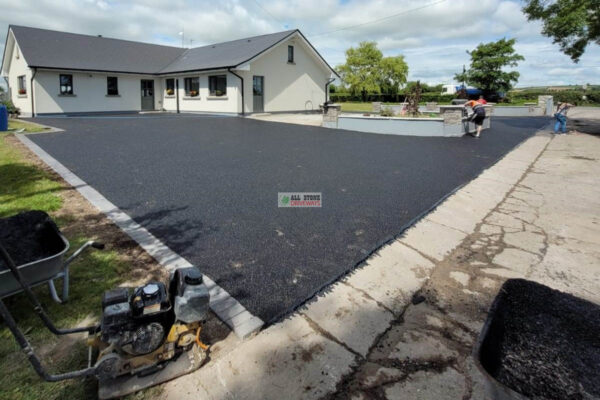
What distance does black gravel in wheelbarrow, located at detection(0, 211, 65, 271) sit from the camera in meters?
2.77

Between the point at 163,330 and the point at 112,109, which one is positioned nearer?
the point at 163,330

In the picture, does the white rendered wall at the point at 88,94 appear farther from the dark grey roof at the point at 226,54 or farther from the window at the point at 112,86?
the dark grey roof at the point at 226,54

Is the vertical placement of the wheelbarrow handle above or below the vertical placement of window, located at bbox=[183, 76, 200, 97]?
below

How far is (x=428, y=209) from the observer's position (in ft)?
17.6

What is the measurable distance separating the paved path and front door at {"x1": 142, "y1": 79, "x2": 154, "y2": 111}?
1025 inches

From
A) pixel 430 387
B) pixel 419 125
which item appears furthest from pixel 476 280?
pixel 419 125

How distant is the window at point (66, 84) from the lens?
22312 millimetres

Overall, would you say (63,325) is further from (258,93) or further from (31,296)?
(258,93)

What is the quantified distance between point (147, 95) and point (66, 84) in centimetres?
537

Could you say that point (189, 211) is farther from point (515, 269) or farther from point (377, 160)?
point (377, 160)

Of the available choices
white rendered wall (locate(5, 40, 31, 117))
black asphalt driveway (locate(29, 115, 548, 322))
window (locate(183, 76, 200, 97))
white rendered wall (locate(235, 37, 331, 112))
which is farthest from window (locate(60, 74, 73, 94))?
black asphalt driveway (locate(29, 115, 548, 322))

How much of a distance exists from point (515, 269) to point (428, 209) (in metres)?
1.76

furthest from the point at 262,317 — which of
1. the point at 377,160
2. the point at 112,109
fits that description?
the point at 112,109

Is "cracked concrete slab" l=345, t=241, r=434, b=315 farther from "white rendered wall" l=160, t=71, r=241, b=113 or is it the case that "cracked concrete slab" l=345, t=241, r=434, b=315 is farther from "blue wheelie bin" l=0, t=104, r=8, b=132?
"white rendered wall" l=160, t=71, r=241, b=113
